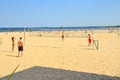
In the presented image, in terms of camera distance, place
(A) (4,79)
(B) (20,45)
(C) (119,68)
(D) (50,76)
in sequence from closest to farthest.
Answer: (A) (4,79)
(D) (50,76)
(C) (119,68)
(B) (20,45)

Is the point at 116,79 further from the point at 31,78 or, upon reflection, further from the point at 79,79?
the point at 31,78

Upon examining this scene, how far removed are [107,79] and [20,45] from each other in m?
8.01

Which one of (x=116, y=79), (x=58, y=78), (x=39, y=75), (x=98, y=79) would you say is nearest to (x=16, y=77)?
(x=39, y=75)

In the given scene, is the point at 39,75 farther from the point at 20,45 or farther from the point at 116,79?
the point at 20,45

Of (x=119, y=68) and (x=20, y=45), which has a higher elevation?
(x=20, y=45)

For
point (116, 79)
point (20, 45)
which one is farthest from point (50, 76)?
point (20, 45)

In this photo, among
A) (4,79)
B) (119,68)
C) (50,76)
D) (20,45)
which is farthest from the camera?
(20,45)

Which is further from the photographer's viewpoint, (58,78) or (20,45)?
(20,45)

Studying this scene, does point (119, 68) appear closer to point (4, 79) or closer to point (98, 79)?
point (98, 79)

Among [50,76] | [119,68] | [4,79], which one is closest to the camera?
[4,79]

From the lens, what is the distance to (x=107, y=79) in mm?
7023

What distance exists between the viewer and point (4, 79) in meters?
6.96

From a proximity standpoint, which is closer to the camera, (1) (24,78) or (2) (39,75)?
(1) (24,78)

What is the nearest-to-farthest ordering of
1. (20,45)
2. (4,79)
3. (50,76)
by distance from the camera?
(4,79), (50,76), (20,45)
